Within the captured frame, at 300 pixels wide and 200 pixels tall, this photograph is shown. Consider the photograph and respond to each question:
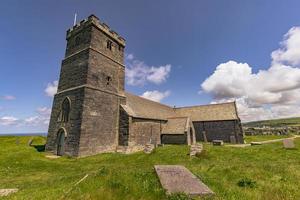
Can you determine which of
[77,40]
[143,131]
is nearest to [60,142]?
[143,131]

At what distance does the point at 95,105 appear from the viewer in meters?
19.1

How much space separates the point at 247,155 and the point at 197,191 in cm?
1165

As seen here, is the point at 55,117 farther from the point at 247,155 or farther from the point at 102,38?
the point at 247,155

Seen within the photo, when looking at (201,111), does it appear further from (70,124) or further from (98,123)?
(70,124)

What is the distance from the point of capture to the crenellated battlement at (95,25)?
20.2 meters

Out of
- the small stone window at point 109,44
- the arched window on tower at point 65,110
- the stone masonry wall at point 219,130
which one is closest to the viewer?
the arched window on tower at point 65,110

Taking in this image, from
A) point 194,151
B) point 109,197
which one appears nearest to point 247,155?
point 194,151

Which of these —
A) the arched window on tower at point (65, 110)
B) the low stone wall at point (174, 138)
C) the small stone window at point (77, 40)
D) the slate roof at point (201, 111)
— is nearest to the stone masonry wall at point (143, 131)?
the low stone wall at point (174, 138)

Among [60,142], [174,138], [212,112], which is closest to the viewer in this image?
[60,142]

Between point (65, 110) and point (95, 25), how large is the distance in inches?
456

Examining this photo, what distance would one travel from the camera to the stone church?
17906 mm

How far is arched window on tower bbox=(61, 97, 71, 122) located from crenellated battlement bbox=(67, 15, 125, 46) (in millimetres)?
10043

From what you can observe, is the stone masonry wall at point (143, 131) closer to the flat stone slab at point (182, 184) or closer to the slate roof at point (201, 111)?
the slate roof at point (201, 111)

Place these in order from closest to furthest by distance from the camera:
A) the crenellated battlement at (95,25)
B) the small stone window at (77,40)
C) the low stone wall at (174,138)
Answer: the crenellated battlement at (95,25)
the small stone window at (77,40)
the low stone wall at (174,138)
